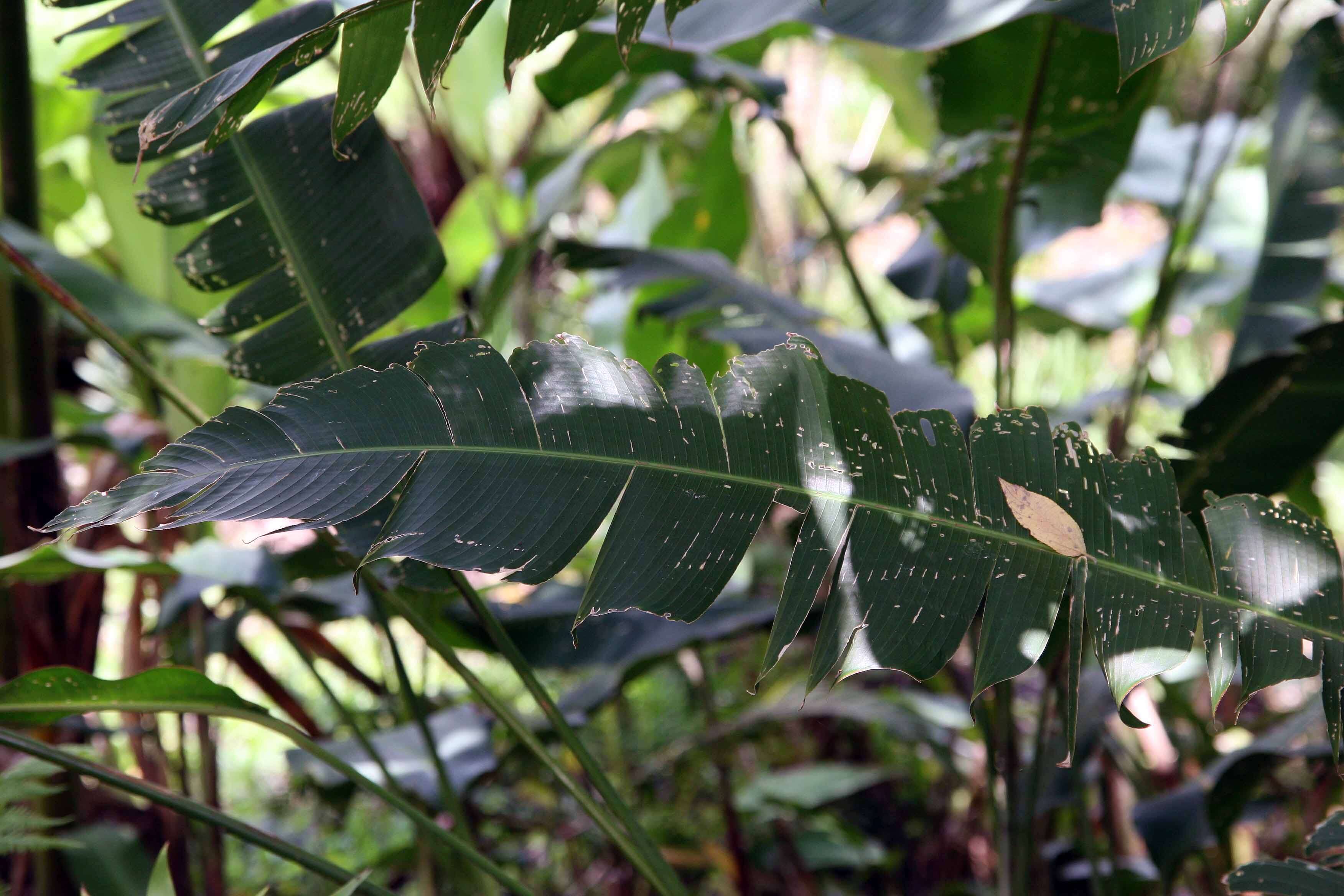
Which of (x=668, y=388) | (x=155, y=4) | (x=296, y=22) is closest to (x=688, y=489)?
(x=668, y=388)

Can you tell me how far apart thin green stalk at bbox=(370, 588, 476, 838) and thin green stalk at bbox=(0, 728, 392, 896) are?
167mm

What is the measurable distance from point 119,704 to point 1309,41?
1178mm

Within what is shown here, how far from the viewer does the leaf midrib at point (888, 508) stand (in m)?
0.45

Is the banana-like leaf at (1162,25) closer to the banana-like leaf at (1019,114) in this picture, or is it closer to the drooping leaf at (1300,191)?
the banana-like leaf at (1019,114)

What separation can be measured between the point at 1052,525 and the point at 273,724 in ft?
1.62

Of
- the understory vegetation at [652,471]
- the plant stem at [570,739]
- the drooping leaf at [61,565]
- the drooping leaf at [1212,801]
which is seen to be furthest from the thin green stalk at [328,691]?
the drooping leaf at [1212,801]

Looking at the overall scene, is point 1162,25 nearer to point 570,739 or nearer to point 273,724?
point 570,739

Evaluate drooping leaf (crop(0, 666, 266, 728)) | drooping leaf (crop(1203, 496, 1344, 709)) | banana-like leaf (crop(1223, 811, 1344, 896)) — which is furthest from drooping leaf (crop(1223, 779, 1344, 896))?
drooping leaf (crop(0, 666, 266, 728))

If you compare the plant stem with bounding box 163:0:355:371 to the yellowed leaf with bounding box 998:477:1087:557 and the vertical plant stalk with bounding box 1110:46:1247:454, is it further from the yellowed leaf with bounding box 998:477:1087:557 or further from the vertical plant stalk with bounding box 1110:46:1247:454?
the vertical plant stalk with bounding box 1110:46:1247:454

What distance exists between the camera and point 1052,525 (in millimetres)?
461

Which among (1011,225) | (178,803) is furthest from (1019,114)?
(178,803)

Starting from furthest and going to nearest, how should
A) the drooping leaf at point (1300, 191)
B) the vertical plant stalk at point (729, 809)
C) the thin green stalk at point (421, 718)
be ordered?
the vertical plant stalk at point (729, 809)
the drooping leaf at point (1300, 191)
the thin green stalk at point (421, 718)

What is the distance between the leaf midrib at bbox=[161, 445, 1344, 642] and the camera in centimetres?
45

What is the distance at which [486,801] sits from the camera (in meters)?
1.54
